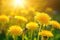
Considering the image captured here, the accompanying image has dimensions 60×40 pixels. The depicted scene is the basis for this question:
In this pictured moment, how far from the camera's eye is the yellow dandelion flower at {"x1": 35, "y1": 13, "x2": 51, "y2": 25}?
120cm

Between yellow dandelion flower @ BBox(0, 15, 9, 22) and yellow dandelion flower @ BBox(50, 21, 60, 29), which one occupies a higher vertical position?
yellow dandelion flower @ BBox(0, 15, 9, 22)

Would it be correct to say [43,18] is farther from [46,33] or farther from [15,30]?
[15,30]

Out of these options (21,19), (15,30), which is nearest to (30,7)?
(21,19)

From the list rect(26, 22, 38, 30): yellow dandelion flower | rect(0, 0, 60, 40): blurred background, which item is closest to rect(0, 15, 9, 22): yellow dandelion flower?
rect(0, 0, 60, 40): blurred background

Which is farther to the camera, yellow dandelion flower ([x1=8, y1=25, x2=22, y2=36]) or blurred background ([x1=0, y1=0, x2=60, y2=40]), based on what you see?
blurred background ([x1=0, y1=0, x2=60, y2=40])

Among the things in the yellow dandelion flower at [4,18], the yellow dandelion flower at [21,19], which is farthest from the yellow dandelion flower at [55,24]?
the yellow dandelion flower at [4,18]

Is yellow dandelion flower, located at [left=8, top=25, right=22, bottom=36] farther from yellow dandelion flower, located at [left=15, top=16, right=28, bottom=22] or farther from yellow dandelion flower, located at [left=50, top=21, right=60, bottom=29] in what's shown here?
yellow dandelion flower, located at [left=50, top=21, right=60, bottom=29]

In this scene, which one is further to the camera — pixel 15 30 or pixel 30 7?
pixel 30 7

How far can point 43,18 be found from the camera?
1.21 metres

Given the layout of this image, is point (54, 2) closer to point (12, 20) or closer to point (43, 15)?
point (43, 15)

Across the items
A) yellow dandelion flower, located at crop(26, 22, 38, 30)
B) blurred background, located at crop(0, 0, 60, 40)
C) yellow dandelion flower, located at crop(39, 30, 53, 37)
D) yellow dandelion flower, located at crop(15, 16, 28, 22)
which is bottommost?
yellow dandelion flower, located at crop(39, 30, 53, 37)

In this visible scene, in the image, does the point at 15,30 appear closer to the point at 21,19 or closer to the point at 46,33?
the point at 21,19

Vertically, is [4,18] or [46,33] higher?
[4,18]

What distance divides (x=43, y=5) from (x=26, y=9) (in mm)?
134
